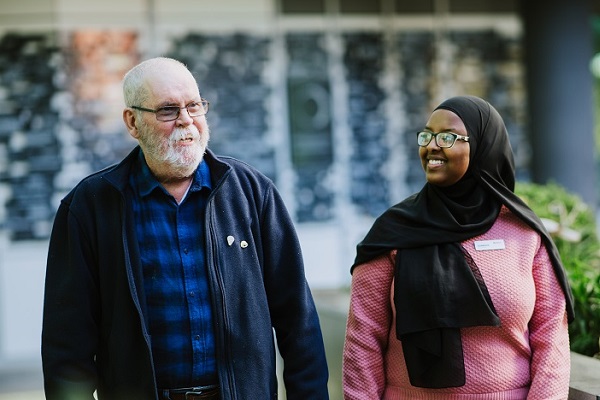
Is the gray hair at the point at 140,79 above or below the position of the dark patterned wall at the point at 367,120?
above

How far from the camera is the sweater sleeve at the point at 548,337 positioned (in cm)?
327

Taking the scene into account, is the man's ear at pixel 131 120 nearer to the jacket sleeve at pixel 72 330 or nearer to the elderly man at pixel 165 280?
the elderly man at pixel 165 280

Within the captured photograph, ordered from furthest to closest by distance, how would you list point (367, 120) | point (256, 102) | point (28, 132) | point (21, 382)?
point (367, 120) → point (256, 102) → point (28, 132) → point (21, 382)

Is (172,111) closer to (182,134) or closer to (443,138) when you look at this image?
(182,134)

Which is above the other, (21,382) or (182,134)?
(182,134)

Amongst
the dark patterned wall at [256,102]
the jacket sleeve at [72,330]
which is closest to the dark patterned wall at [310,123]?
the dark patterned wall at [256,102]

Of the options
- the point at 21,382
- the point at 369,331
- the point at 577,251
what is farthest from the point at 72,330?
the point at 21,382

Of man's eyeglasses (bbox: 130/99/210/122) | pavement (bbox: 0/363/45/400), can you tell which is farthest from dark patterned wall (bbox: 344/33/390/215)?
man's eyeglasses (bbox: 130/99/210/122)

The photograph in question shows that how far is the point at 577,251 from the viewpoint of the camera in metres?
6.81

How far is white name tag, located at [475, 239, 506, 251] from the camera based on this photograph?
3.38 m

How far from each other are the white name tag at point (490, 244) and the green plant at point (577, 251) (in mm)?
1223

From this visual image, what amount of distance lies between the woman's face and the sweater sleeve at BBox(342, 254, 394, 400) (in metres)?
0.34

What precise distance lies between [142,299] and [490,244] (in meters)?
1.19

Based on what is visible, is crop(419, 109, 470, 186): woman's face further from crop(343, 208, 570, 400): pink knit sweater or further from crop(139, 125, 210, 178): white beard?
crop(139, 125, 210, 178): white beard
